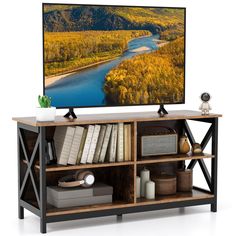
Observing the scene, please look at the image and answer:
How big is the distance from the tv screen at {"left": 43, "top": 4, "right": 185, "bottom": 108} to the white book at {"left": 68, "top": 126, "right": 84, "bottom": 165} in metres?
0.21

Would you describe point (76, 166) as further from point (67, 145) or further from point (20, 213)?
point (20, 213)

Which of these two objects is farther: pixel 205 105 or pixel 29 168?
pixel 205 105

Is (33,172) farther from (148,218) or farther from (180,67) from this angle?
(180,67)

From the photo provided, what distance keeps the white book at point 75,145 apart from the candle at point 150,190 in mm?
729

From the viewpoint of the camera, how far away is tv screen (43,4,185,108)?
18.8 ft

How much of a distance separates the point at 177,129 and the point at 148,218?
Result: 3.14 ft

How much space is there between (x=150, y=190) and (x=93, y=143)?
2.22ft

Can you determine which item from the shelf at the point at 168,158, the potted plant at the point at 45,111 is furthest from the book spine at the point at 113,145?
the potted plant at the point at 45,111

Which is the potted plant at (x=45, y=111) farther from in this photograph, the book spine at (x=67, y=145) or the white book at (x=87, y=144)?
the white book at (x=87, y=144)

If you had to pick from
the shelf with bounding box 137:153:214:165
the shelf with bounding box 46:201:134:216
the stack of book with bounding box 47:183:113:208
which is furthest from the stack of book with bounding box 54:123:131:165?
the shelf with bounding box 46:201:134:216

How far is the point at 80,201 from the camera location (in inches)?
230

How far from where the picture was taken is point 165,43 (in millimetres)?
6230

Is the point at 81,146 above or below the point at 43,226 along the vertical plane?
above

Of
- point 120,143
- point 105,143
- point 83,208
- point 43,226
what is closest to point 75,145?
point 105,143
